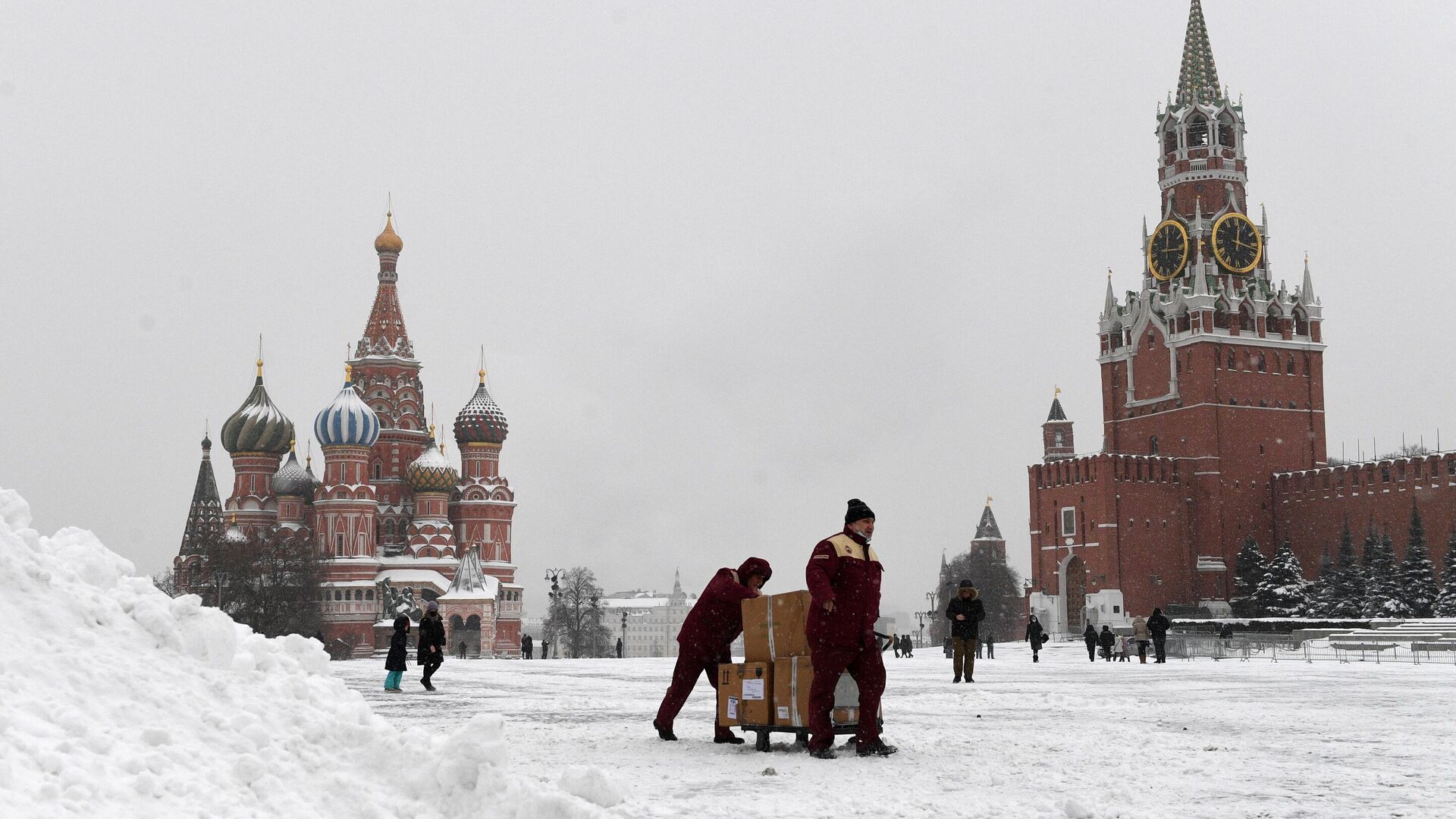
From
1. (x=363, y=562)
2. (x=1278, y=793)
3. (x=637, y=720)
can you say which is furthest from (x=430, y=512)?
(x=1278, y=793)

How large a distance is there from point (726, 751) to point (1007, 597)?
9551 centimetres

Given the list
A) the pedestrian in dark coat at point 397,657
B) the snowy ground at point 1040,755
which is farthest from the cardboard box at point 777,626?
the pedestrian in dark coat at point 397,657

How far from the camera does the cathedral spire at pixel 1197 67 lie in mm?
83688

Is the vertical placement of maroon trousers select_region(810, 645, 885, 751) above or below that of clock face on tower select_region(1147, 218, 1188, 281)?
below

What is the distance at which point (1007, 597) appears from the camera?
10225 centimetres

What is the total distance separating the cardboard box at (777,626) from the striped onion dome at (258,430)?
79021mm

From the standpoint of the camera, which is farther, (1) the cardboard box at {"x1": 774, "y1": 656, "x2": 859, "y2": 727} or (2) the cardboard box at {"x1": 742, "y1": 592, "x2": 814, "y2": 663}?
(2) the cardboard box at {"x1": 742, "y1": 592, "x2": 814, "y2": 663}

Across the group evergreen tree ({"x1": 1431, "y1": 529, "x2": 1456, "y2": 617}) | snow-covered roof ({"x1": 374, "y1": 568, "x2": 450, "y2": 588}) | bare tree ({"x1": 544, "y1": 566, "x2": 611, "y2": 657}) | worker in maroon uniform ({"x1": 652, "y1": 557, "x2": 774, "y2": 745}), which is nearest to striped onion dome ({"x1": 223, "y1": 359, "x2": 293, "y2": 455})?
snow-covered roof ({"x1": 374, "y1": 568, "x2": 450, "y2": 588})

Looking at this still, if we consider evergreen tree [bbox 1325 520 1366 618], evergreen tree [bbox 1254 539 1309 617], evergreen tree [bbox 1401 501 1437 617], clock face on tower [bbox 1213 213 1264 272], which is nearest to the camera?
evergreen tree [bbox 1401 501 1437 617]

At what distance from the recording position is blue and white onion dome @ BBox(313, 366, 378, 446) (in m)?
79.7

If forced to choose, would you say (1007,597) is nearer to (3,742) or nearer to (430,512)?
(430,512)

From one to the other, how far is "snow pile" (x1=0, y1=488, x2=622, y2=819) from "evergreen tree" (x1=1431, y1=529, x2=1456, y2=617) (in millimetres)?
65239

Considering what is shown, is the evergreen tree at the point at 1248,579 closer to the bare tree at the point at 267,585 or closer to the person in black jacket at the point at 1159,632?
the bare tree at the point at 267,585

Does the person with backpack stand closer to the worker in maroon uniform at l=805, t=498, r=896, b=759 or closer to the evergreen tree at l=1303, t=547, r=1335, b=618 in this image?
the worker in maroon uniform at l=805, t=498, r=896, b=759
